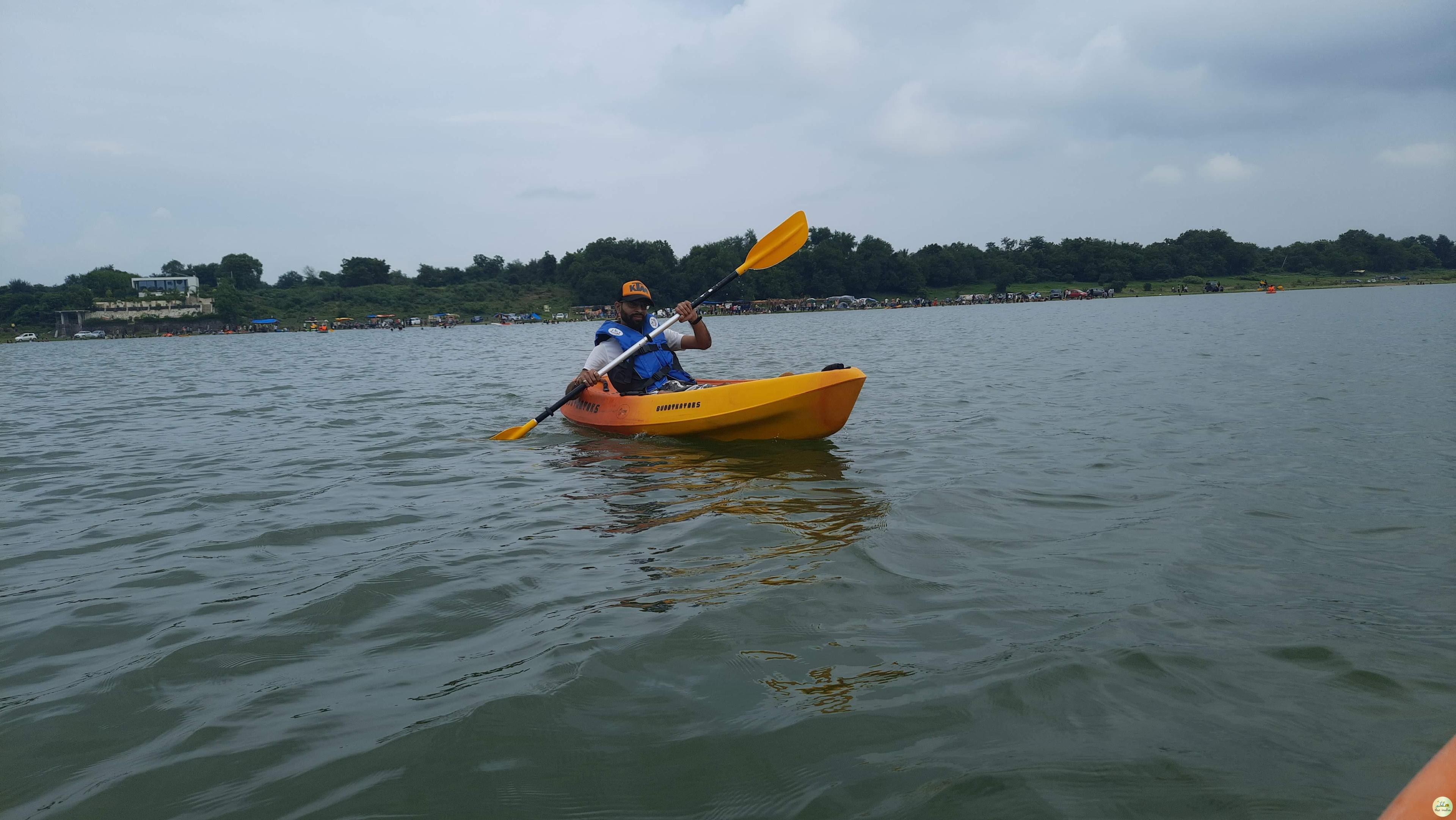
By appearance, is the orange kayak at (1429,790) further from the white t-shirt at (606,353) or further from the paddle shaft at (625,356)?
the white t-shirt at (606,353)

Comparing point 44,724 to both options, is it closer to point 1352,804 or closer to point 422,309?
point 1352,804

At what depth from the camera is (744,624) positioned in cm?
354

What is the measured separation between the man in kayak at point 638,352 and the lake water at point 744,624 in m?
0.94

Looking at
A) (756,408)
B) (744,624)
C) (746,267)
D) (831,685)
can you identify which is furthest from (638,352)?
(831,685)

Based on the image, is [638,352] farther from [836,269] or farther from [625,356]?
[836,269]

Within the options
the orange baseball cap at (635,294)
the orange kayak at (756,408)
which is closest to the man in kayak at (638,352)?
the orange baseball cap at (635,294)

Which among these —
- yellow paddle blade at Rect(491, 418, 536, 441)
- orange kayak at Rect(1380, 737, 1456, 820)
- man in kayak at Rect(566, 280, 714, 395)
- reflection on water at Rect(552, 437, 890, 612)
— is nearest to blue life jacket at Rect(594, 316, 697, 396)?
man in kayak at Rect(566, 280, 714, 395)

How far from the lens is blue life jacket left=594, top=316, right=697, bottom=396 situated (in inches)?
368

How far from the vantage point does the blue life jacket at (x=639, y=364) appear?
935cm

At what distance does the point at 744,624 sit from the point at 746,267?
6.54 metres

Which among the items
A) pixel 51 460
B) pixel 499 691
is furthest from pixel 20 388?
pixel 499 691

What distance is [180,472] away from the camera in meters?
7.45

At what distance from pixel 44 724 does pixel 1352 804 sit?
409 centimetres

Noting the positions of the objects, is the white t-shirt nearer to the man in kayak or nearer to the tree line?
the man in kayak
